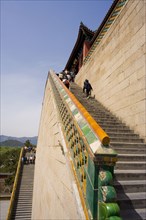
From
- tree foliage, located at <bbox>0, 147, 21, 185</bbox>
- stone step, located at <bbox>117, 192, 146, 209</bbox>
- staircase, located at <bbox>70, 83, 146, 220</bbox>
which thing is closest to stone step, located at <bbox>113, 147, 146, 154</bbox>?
staircase, located at <bbox>70, 83, 146, 220</bbox>

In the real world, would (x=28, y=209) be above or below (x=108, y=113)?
below

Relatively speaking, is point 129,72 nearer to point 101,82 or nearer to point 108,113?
point 108,113

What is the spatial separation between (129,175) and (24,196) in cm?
1750

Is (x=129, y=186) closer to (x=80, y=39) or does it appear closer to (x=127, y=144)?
(x=127, y=144)

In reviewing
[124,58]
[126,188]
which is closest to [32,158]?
[124,58]

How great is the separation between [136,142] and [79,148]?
3369 mm

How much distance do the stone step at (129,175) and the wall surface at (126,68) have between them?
2.26m

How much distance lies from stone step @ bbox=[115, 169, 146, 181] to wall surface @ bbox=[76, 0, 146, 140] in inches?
89.1

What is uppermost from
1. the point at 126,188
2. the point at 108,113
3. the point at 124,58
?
the point at 124,58

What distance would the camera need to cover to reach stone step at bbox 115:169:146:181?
150 inches

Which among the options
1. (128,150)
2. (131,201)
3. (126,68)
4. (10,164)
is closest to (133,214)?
(131,201)

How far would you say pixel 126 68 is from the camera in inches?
301

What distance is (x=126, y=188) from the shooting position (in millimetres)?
3525

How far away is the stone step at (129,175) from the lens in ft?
12.5
